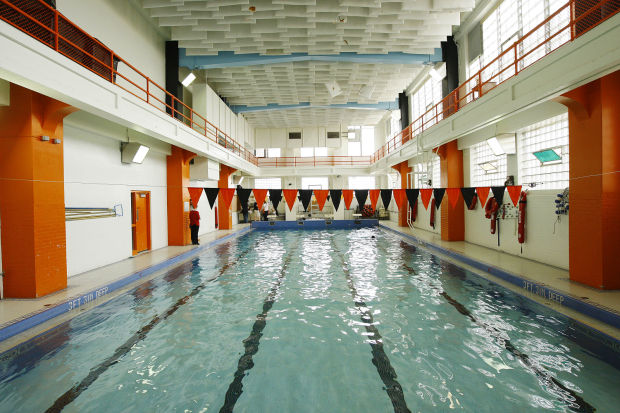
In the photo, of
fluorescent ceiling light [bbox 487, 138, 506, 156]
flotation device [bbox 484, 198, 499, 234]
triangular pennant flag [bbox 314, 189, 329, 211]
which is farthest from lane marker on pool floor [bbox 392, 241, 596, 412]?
triangular pennant flag [bbox 314, 189, 329, 211]

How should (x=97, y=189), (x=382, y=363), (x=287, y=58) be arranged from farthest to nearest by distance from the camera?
(x=287, y=58)
(x=97, y=189)
(x=382, y=363)

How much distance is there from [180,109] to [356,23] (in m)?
6.38

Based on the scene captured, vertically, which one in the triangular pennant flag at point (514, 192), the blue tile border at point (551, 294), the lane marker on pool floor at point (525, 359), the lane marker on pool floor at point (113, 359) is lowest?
the lane marker on pool floor at point (525, 359)

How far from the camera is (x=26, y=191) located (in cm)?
471

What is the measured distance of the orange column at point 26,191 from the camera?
15.4ft

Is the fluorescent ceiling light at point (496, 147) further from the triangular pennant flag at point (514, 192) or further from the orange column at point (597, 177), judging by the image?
the orange column at point (597, 177)

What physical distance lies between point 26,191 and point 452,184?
10.7 metres

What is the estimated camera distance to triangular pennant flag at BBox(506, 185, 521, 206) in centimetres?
713

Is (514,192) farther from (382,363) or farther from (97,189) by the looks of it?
(97,189)

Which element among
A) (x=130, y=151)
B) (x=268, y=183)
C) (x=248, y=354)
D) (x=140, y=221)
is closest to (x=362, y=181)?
(x=268, y=183)

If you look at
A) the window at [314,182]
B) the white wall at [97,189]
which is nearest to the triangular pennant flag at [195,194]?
the white wall at [97,189]

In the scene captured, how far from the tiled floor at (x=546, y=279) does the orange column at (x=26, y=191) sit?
8.12 m

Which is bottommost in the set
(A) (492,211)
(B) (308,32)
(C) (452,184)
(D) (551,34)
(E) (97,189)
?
(A) (492,211)

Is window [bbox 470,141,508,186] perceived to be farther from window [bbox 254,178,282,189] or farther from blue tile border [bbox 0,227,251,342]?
window [bbox 254,178,282,189]
